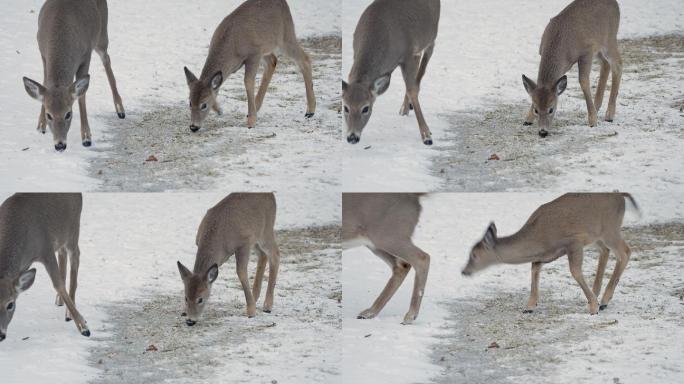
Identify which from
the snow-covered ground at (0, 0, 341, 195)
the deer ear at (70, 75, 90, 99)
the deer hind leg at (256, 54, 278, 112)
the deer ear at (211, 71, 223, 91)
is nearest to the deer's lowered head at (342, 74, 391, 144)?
the snow-covered ground at (0, 0, 341, 195)

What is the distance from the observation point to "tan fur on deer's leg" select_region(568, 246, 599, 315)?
11711 millimetres

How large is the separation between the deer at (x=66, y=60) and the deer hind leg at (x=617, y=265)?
206 inches

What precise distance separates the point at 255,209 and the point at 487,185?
7.29 ft

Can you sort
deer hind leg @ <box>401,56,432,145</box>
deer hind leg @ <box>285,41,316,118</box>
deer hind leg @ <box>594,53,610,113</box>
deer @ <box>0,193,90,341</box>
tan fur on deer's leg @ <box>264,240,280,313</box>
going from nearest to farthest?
deer @ <box>0,193,90,341</box> < tan fur on deer's leg @ <box>264,240,280,313</box> < deer hind leg @ <box>401,56,432,145</box> < deer hind leg @ <box>594,53,610,113</box> < deer hind leg @ <box>285,41,316,118</box>

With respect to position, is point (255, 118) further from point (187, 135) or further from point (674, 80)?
point (674, 80)

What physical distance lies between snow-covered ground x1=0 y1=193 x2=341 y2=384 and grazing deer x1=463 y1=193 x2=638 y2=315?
166 centimetres

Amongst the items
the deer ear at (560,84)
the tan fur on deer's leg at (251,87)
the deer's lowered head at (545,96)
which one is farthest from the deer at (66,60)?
the deer ear at (560,84)

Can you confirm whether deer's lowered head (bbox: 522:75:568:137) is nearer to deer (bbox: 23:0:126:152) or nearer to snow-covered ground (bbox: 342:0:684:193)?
snow-covered ground (bbox: 342:0:684:193)

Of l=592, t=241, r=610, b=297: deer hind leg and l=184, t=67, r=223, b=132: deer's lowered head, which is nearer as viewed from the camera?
l=592, t=241, r=610, b=297: deer hind leg

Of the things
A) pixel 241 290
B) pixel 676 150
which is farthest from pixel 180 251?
pixel 676 150

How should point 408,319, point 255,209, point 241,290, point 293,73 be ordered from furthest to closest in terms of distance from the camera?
point 293,73 → point 241,290 → point 255,209 → point 408,319

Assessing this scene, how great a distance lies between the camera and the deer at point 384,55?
503 inches

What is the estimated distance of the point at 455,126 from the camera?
13.7 meters

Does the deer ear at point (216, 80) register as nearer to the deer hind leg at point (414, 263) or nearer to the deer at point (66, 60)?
the deer at point (66, 60)
